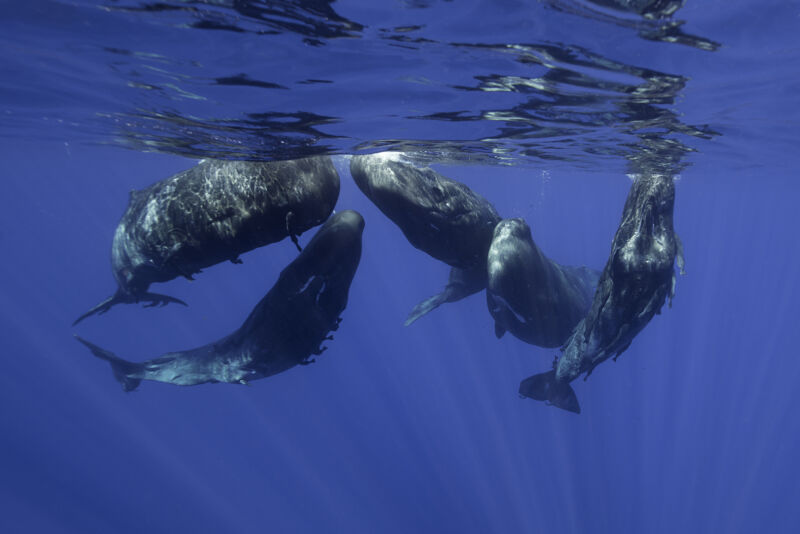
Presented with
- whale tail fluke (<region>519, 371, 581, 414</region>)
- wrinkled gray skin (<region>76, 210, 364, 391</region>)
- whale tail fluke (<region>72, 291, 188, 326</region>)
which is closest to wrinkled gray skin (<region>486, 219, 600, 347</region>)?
whale tail fluke (<region>519, 371, 581, 414</region>)

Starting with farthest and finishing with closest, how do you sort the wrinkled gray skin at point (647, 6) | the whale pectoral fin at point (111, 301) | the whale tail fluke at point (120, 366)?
the whale pectoral fin at point (111, 301) → the whale tail fluke at point (120, 366) → the wrinkled gray skin at point (647, 6)

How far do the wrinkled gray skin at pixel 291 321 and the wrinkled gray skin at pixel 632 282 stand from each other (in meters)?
3.87

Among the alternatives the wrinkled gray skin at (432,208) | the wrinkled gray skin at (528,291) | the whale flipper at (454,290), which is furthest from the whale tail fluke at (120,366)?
the wrinkled gray skin at (528,291)

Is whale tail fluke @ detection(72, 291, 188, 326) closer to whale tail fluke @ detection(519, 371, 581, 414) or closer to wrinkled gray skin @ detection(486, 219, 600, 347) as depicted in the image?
wrinkled gray skin @ detection(486, 219, 600, 347)

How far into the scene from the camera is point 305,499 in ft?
135

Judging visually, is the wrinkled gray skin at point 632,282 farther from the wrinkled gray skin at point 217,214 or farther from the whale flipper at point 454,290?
the wrinkled gray skin at point 217,214

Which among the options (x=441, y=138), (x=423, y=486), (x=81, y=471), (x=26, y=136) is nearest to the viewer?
(x=441, y=138)

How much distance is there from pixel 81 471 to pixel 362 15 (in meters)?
55.9

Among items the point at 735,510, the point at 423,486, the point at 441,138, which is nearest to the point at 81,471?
the point at 423,486

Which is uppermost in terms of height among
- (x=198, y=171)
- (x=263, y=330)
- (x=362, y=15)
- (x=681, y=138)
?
(x=362, y=15)

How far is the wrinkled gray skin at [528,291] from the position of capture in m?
7.39

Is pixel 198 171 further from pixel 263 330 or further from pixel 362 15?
pixel 362 15

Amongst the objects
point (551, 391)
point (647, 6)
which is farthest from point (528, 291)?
point (647, 6)

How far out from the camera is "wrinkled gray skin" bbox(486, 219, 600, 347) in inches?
291
